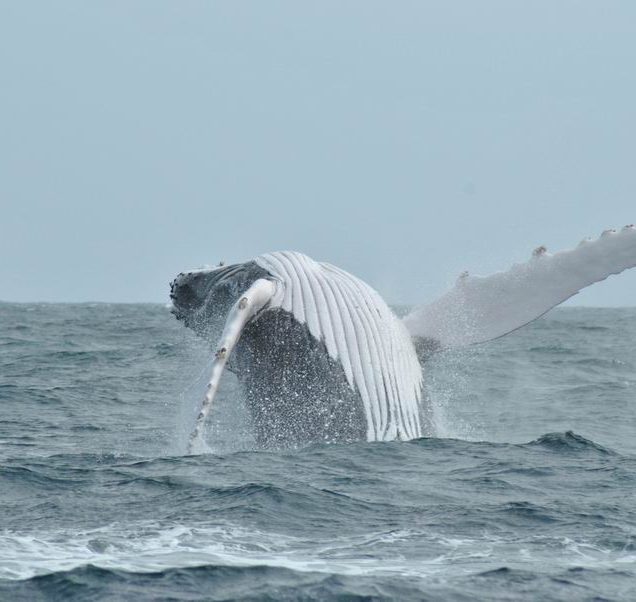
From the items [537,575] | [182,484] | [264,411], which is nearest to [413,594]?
[537,575]

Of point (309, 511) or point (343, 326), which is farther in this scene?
point (343, 326)

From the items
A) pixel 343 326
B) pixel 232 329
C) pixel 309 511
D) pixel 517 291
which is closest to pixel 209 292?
pixel 343 326

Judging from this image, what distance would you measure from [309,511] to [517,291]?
13.2 ft

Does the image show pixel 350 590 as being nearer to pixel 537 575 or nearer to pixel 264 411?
pixel 537 575

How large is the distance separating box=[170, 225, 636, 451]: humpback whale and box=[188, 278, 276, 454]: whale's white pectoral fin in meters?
0.02

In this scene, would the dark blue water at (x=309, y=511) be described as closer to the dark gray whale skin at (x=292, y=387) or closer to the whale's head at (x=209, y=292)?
the dark gray whale skin at (x=292, y=387)

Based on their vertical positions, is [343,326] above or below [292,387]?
above

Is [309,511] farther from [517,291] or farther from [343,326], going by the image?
[517,291]

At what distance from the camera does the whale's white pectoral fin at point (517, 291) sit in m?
12.5

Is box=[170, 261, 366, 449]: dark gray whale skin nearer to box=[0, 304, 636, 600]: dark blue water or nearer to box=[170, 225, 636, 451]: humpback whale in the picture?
box=[170, 225, 636, 451]: humpback whale

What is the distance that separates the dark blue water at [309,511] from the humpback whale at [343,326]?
356 millimetres

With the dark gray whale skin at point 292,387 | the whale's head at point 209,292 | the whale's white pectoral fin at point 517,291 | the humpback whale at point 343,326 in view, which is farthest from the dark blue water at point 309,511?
the whale's white pectoral fin at point 517,291

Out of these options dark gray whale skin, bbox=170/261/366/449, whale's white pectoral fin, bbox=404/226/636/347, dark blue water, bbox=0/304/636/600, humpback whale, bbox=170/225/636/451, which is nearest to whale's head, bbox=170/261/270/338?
humpback whale, bbox=170/225/636/451

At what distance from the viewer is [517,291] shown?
12805mm
